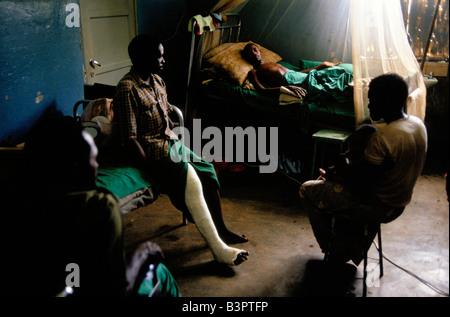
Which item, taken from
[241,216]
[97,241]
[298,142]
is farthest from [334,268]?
[298,142]

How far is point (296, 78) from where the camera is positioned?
14.5ft

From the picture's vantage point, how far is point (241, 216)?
138 inches

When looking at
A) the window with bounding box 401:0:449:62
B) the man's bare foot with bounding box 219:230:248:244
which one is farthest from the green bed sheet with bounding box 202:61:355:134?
the man's bare foot with bounding box 219:230:248:244

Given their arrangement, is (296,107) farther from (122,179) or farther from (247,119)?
(122,179)

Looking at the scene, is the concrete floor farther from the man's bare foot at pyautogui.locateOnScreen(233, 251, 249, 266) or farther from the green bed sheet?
the green bed sheet

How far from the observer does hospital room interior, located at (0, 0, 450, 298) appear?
2.58 meters

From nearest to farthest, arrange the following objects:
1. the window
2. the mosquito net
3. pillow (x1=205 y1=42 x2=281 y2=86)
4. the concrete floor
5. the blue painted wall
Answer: the concrete floor → the blue painted wall → the mosquito net → the window → pillow (x1=205 y1=42 x2=281 y2=86)

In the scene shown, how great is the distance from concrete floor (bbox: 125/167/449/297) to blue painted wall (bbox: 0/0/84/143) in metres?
1.17

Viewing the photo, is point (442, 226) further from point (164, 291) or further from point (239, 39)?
point (239, 39)

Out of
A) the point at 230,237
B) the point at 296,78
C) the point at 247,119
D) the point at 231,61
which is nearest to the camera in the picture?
the point at 230,237

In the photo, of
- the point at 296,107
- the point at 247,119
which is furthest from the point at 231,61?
the point at 296,107

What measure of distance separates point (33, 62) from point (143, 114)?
0.97 metres

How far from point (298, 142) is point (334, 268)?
2241 millimetres

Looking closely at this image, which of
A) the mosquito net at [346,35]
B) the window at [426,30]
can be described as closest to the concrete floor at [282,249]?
the mosquito net at [346,35]
